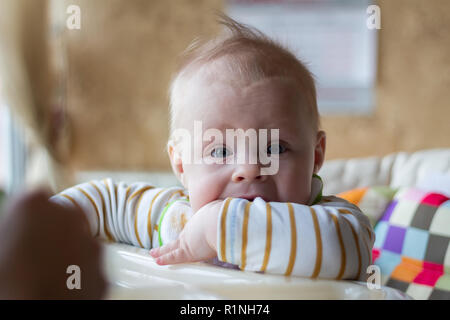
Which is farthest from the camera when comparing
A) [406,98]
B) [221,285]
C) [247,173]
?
[406,98]

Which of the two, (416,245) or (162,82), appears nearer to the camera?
(416,245)

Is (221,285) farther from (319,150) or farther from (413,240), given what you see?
(413,240)

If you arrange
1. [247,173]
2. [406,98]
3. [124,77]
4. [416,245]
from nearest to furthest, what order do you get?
[247,173] < [416,245] < [406,98] < [124,77]

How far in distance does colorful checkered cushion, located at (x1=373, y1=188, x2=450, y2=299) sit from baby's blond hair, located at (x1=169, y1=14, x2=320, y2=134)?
1.49 feet

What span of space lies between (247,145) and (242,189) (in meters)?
0.04

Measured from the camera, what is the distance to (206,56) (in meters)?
0.54

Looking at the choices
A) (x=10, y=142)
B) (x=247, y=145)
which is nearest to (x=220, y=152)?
(x=247, y=145)

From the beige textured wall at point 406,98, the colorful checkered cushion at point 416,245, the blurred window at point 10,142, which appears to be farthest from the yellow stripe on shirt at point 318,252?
the blurred window at point 10,142

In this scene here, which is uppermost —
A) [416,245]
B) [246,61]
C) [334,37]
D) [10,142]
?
[334,37]

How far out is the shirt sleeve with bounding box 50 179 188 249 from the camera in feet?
1.78

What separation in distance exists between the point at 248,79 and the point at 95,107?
5.61ft

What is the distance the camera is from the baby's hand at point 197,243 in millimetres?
403

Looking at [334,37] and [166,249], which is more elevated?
[334,37]

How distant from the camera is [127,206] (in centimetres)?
58
